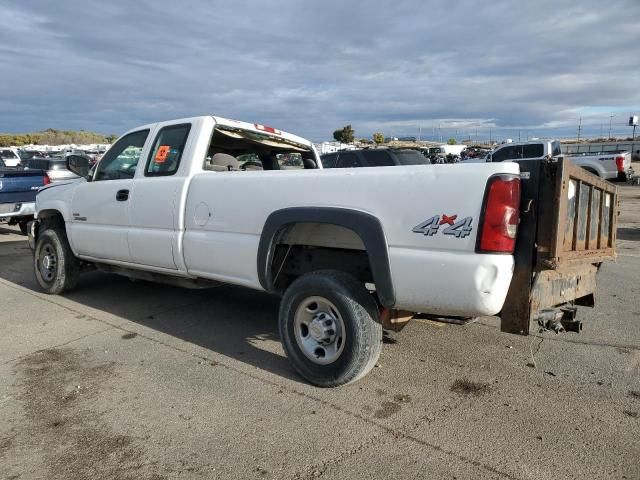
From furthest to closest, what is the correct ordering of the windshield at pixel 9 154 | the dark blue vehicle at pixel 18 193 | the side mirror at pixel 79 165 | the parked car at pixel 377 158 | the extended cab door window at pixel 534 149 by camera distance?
the windshield at pixel 9 154 → the extended cab door window at pixel 534 149 → the parked car at pixel 377 158 → the dark blue vehicle at pixel 18 193 → the side mirror at pixel 79 165

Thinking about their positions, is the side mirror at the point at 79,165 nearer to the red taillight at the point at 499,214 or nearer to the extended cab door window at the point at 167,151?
the extended cab door window at the point at 167,151

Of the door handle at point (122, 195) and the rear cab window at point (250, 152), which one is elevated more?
the rear cab window at point (250, 152)

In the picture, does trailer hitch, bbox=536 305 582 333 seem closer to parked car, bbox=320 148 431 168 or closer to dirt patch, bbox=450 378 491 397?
dirt patch, bbox=450 378 491 397

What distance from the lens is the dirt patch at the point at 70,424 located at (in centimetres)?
285

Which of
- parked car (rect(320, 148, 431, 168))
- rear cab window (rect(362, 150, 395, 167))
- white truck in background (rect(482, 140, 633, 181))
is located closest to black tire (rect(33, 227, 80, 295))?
parked car (rect(320, 148, 431, 168))

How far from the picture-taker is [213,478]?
272 centimetres

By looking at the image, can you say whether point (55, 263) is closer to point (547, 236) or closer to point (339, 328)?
point (339, 328)

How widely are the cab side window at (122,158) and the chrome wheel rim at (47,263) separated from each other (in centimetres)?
128

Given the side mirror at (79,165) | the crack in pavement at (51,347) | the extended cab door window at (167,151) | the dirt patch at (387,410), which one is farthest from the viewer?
the side mirror at (79,165)

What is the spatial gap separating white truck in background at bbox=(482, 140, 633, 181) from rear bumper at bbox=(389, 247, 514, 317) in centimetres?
1539

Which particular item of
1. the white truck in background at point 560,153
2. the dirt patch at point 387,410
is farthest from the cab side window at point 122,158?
the white truck in background at point 560,153

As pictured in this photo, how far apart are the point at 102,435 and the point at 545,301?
294 cm

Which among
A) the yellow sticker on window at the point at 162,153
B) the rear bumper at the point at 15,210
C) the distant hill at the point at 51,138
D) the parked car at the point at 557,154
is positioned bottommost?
the rear bumper at the point at 15,210

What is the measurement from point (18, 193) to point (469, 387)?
10.3 m
